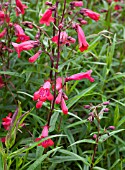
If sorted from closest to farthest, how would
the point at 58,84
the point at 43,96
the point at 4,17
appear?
the point at 43,96
the point at 58,84
the point at 4,17

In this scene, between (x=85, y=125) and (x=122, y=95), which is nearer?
(x=85, y=125)

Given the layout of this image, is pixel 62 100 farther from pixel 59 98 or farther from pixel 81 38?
pixel 81 38

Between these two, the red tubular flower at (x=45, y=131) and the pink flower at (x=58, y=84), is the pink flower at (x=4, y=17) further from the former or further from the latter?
the red tubular flower at (x=45, y=131)

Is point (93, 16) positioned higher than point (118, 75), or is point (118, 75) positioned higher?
point (93, 16)

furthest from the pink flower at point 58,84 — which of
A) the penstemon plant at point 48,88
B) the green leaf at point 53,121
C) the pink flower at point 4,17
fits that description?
the pink flower at point 4,17

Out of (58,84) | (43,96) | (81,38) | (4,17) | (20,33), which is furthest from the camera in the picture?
(4,17)

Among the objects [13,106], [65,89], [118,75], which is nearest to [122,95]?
[118,75]

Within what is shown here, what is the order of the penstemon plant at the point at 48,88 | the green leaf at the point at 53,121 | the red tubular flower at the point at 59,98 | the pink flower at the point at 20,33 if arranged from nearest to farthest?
the penstemon plant at the point at 48,88
the red tubular flower at the point at 59,98
the green leaf at the point at 53,121
the pink flower at the point at 20,33

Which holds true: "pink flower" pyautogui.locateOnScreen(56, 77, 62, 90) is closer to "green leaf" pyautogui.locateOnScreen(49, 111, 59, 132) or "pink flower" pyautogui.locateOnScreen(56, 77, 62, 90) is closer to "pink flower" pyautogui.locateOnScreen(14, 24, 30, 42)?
"green leaf" pyautogui.locateOnScreen(49, 111, 59, 132)

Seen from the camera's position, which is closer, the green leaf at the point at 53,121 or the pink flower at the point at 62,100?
the pink flower at the point at 62,100

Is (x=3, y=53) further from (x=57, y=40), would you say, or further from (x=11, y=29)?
(x=57, y=40)

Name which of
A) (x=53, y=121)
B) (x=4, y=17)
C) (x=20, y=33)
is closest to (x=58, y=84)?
(x=53, y=121)
